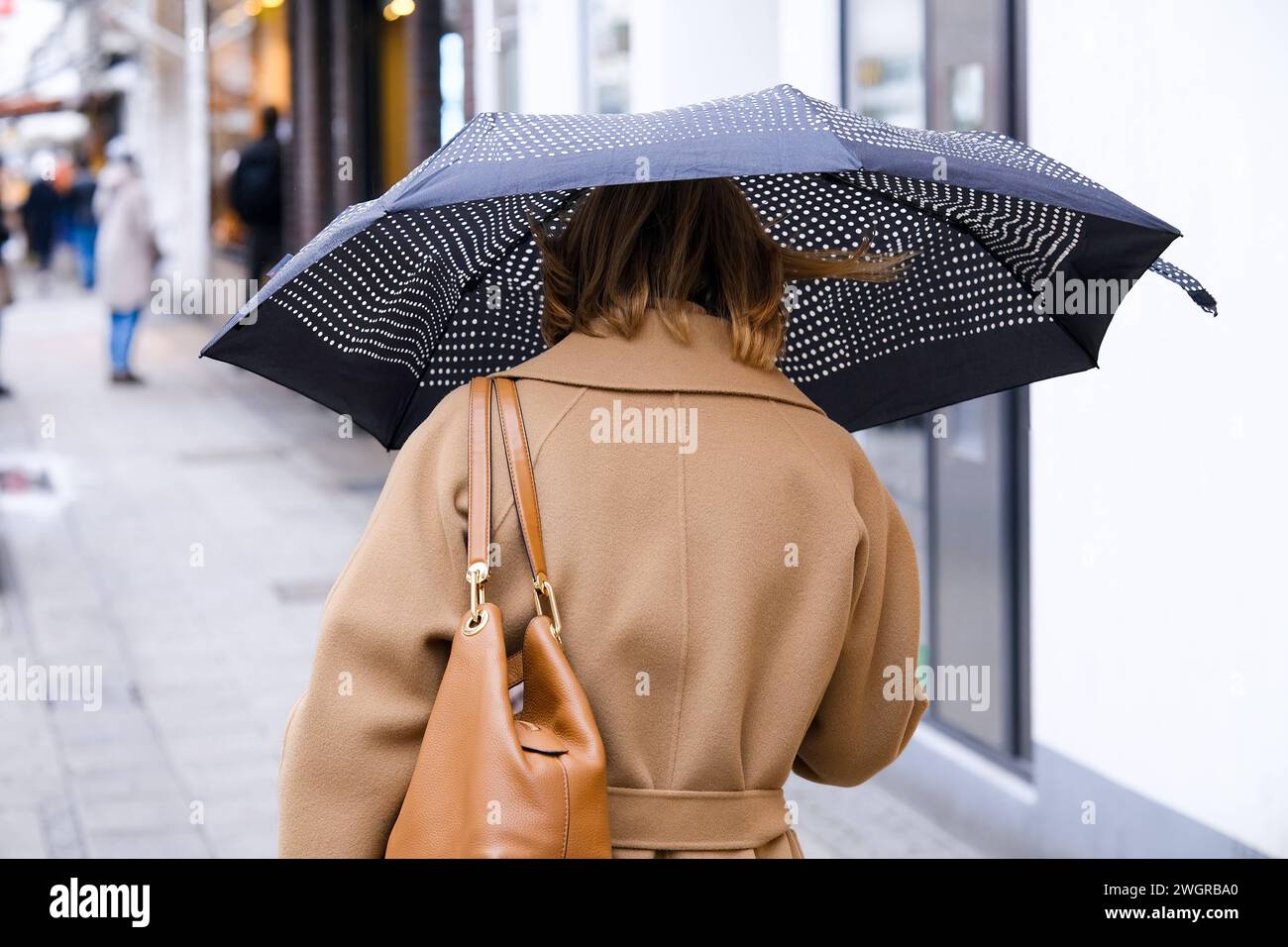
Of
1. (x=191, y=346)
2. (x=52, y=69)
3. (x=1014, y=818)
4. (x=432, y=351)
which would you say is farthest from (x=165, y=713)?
(x=52, y=69)

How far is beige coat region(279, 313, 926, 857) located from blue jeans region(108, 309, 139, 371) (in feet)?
44.0

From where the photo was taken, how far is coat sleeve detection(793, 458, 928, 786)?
204 centimetres

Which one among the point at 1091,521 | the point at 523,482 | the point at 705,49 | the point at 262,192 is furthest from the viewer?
the point at 262,192

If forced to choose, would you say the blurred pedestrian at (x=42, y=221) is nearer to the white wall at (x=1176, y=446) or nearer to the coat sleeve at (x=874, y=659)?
the white wall at (x=1176, y=446)

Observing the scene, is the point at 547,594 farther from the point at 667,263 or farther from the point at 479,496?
the point at 667,263

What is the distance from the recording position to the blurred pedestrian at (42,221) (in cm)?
2731

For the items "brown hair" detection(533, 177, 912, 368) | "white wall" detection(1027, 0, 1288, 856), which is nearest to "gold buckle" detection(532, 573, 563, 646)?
"brown hair" detection(533, 177, 912, 368)

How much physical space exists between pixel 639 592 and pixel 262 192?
600 inches

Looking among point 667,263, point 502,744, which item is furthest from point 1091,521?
point 502,744

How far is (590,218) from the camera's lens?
2.01 metres

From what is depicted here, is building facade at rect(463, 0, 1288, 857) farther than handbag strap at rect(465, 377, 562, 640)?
Yes

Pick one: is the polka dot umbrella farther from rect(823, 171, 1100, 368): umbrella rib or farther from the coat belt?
the coat belt

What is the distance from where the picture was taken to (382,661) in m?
1.86
